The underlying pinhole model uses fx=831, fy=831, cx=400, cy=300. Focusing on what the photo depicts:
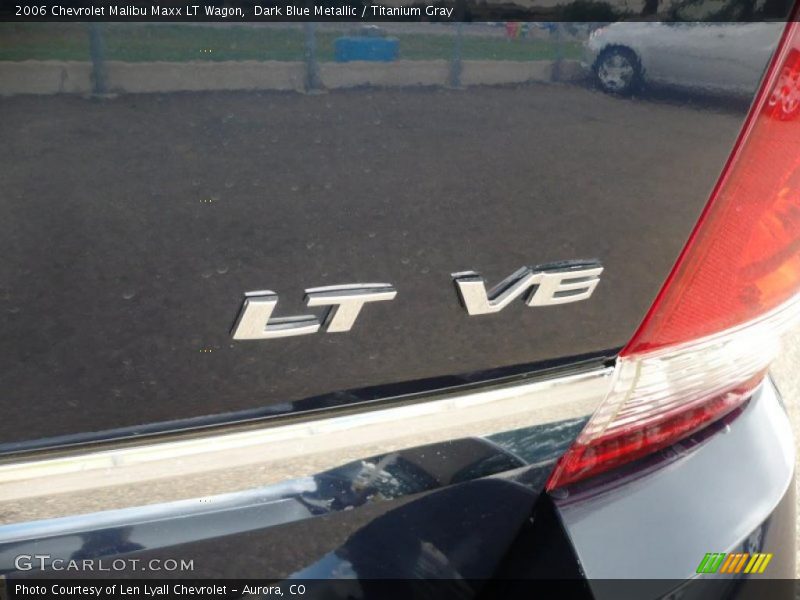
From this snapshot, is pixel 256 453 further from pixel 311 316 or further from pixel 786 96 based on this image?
pixel 786 96

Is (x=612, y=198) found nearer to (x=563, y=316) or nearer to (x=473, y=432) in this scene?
(x=563, y=316)

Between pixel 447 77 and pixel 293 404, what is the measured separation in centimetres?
42

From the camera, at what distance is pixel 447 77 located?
86 cm

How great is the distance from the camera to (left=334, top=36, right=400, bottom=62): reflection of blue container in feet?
2.63

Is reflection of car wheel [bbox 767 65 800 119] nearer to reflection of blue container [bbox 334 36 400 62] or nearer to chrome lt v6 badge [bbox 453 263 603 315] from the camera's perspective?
chrome lt v6 badge [bbox 453 263 603 315]

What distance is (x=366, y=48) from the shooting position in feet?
2.66

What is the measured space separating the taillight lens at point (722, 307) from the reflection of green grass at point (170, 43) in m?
0.46

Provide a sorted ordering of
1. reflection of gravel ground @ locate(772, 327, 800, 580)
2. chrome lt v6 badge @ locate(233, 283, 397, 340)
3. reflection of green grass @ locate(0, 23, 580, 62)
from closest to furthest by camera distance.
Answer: reflection of green grass @ locate(0, 23, 580, 62)
chrome lt v6 badge @ locate(233, 283, 397, 340)
reflection of gravel ground @ locate(772, 327, 800, 580)

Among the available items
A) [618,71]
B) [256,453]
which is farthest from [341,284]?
[618,71]

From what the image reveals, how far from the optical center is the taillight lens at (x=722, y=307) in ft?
3.43
